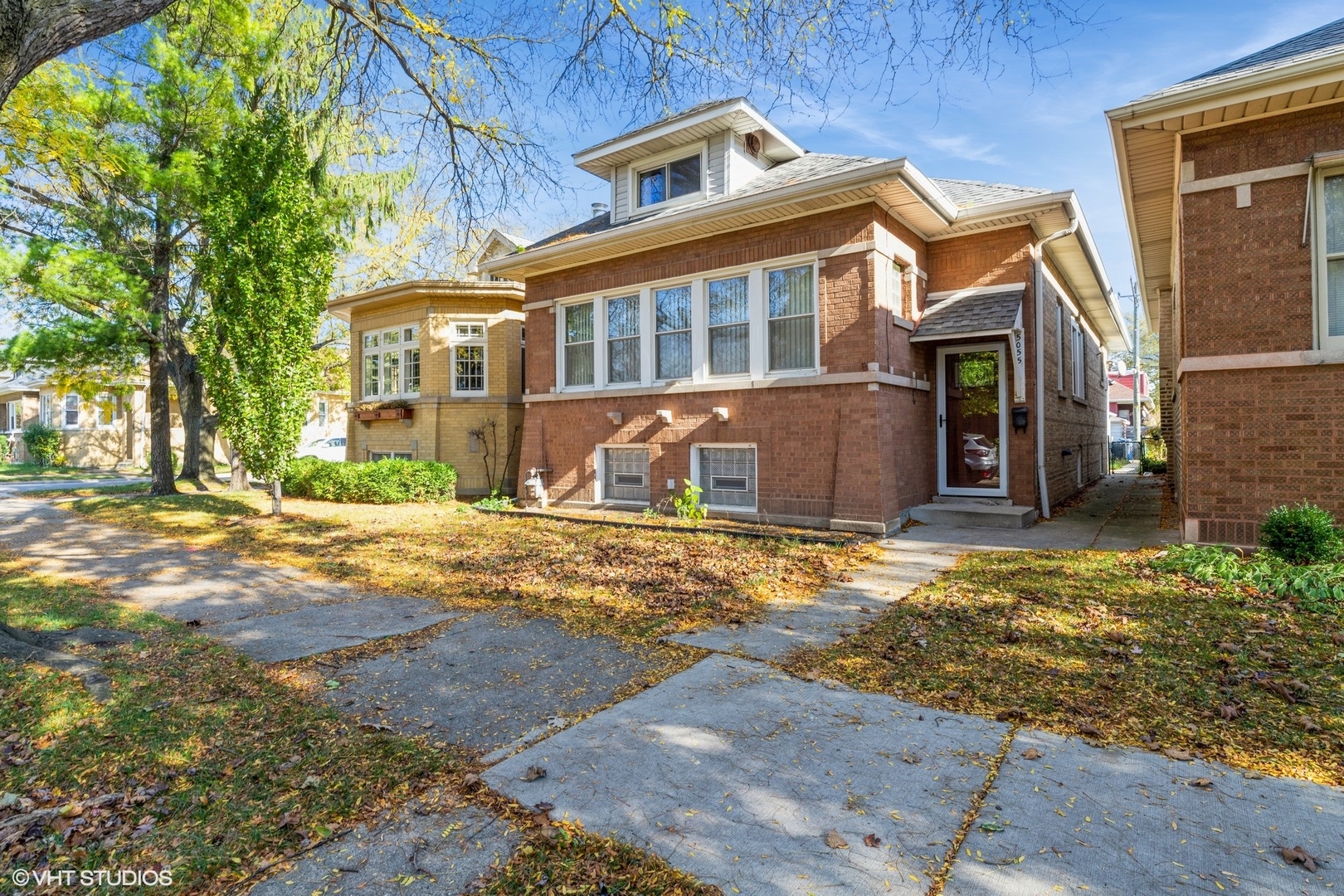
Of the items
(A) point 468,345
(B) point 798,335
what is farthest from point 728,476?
(A) point 468,345

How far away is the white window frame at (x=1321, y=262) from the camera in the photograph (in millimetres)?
6348

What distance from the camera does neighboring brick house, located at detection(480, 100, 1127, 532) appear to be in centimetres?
928

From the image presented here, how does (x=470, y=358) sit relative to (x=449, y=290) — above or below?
below

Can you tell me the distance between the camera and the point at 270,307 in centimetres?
1098

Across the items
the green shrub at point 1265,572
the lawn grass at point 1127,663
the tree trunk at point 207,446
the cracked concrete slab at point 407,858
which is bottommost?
the cracked concrete slab at point 407,858

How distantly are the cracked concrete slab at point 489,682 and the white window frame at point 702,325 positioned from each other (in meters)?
6.01

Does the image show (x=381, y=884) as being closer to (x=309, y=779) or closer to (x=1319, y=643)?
(x=309, y=779)

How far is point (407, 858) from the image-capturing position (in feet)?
7.89

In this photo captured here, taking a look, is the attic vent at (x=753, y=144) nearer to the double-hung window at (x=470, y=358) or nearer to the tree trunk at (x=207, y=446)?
the double-hung window at (x=470, y=358)

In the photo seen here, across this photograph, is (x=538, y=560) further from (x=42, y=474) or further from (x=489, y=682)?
(x=42, y=474)

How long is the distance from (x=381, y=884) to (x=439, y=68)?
6.73 metres

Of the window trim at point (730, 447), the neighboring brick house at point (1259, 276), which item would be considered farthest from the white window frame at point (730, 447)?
the neighboring brick house at point (1259, 276)

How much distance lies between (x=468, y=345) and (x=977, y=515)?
11.1m

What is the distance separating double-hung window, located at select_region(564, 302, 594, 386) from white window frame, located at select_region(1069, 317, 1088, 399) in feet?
30.1
